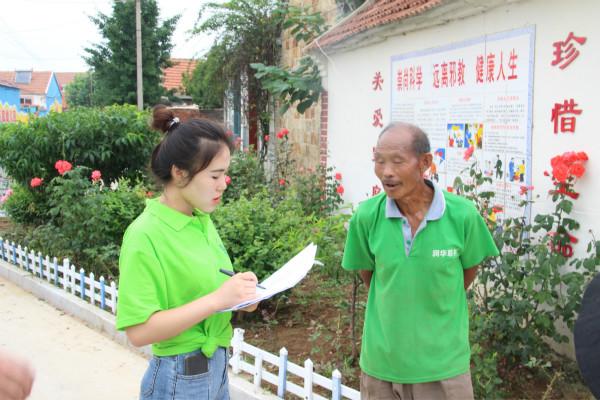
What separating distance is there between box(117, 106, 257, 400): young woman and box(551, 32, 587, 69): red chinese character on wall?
2.69 meters

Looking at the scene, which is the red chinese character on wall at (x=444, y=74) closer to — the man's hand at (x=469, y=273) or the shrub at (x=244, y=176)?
the man's hand at (x=469, y=273)

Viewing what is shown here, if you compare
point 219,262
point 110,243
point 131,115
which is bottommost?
point 110,243

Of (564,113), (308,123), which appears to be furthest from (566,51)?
(308,123)

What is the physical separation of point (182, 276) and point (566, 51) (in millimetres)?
3095

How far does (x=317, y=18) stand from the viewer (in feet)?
25.9

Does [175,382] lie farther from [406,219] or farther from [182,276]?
[406,219]

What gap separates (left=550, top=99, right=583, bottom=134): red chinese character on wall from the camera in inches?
156

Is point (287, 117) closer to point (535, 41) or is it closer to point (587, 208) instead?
point (535, 41)

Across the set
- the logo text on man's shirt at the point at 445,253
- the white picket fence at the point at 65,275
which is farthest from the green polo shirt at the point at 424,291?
the white picket fence at the point at 65,275

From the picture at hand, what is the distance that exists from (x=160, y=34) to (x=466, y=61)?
21.6 metres

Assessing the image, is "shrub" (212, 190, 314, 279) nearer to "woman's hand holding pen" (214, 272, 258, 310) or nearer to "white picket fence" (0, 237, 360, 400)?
"white picket fence" (0, 237, 360, 400)

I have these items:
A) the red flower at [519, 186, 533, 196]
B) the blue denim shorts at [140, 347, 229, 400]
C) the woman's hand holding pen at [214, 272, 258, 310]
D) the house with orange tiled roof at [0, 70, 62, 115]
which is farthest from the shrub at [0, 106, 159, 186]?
the house with orange tiled roof at [0, 70, 62, 115]

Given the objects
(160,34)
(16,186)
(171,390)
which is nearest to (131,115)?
(16,186)

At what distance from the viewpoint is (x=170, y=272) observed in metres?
2.07
